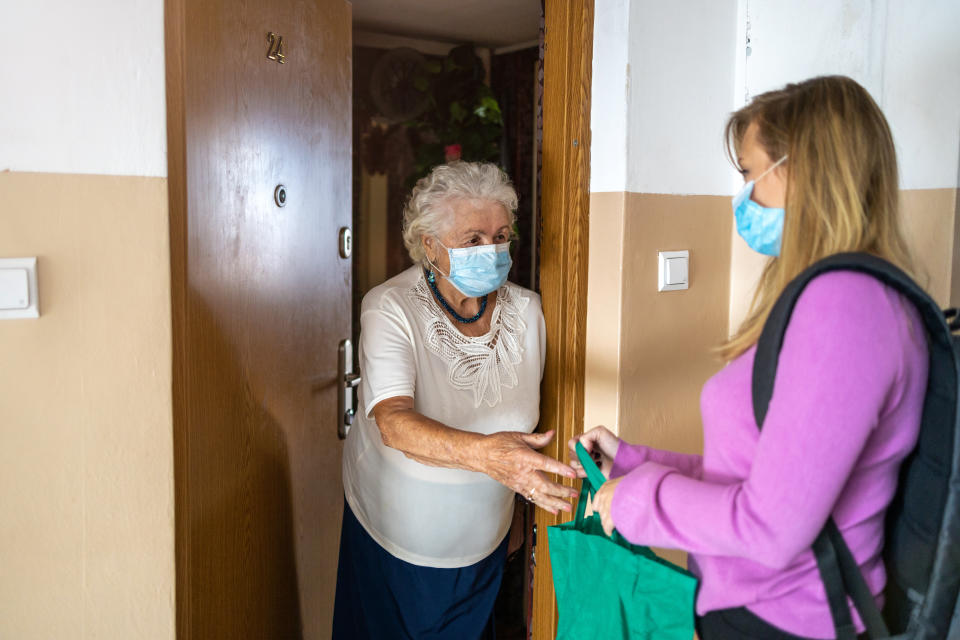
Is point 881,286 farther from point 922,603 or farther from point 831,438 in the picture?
point 922,603

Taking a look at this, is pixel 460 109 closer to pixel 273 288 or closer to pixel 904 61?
pixel 273 288

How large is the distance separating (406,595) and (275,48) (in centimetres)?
130

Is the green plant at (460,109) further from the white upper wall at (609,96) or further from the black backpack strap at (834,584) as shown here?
the black backpack strap at (834,584)

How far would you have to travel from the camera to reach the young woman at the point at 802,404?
2.67ft

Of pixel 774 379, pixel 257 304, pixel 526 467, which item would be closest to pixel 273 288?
pixel 257 304

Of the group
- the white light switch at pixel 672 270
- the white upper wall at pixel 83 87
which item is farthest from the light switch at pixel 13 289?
the white light switch at pixel 672 270

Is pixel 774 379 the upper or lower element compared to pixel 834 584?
upper

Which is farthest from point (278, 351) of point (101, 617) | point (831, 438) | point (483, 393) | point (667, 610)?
point (831, 438)

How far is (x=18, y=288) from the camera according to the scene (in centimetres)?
112

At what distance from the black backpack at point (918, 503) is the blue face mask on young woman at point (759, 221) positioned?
187 millimetres

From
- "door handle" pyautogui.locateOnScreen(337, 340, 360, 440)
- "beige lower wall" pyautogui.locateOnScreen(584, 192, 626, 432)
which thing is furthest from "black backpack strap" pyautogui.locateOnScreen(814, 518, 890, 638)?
"door handle" pyautogui.locateOnScreen(337, 340, 360, 440)

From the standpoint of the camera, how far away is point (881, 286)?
84 cm

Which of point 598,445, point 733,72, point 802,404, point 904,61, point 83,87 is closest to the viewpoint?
point 802,404

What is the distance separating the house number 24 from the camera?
5.51 ft
